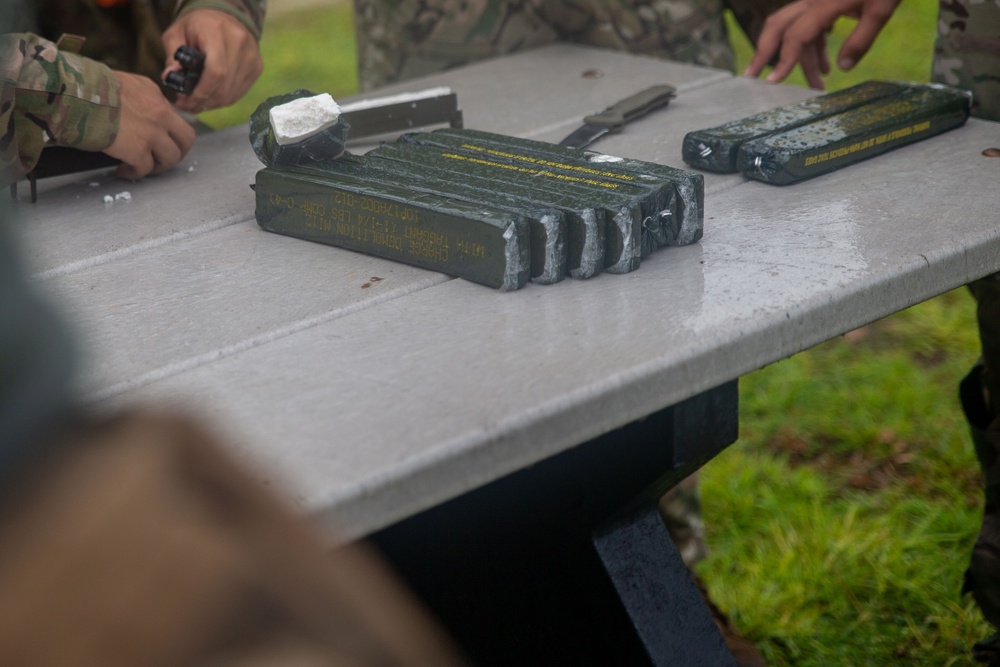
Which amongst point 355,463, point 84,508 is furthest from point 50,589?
point 355,463

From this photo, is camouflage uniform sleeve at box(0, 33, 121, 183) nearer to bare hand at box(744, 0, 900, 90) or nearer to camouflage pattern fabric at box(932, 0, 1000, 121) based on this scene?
bare hand at box(744, 0, 900, 90)

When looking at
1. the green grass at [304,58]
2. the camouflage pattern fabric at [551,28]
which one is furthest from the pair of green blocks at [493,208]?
the green grass at [304,58]

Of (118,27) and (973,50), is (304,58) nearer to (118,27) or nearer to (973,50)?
(118,27)

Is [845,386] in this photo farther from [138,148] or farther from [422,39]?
[138,148]

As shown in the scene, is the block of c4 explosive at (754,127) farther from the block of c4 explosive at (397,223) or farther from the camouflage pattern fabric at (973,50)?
the block of c4 explosive at (397,223)

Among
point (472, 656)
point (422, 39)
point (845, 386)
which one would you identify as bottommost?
point (845, 386)

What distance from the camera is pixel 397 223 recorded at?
114cm

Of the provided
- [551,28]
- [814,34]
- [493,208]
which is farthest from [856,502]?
[493,208]

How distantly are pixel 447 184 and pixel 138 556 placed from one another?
0.81m

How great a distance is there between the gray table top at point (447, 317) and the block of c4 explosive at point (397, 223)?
0.06 ft

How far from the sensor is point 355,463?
79cm

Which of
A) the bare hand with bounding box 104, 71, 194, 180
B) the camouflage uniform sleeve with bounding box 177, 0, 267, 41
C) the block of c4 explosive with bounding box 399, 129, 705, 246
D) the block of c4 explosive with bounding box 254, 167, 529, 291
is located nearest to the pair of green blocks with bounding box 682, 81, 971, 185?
the block of c4 explosive with bounding box 399, 129, 705, 246

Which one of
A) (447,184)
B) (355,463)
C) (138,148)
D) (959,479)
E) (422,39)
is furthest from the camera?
(959,479)

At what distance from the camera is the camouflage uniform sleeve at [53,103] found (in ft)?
4.39
